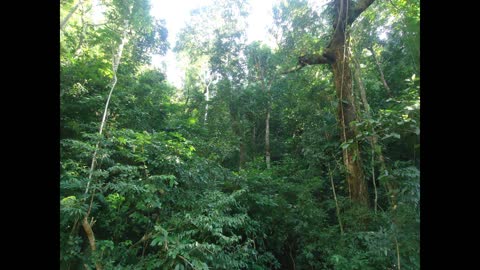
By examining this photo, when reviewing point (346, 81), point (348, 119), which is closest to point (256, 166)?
point (348, 119)

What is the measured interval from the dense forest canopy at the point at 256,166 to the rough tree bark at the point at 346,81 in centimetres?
2

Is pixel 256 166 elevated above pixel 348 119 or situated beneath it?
situated beneath

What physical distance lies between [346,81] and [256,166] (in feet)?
10.7

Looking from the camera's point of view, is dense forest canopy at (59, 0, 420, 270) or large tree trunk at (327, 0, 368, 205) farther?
large tree trunk at (327, 0, 368, 205)

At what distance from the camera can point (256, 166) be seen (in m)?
6.55

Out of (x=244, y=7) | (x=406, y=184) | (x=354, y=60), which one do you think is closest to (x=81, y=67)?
(x=354, y=60)

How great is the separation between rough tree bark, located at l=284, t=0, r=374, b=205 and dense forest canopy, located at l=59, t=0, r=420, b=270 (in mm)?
19

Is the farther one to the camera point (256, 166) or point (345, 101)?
point (256, 166)

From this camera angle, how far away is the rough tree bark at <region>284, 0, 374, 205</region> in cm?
368

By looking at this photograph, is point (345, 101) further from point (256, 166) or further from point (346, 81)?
point (256, 166)

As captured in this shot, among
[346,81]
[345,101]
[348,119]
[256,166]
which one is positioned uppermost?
[346,81]

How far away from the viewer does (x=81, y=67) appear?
14.0 feet

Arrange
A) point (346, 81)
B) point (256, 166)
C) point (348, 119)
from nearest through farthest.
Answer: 1. point (348, 119)
2. point (346, 81)
3. point (256, 166)

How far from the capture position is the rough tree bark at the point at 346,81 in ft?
12.1
